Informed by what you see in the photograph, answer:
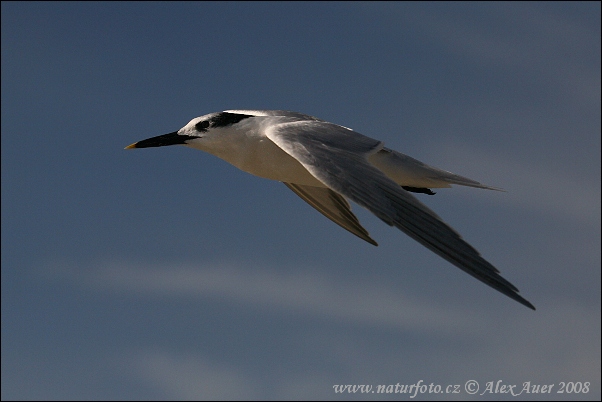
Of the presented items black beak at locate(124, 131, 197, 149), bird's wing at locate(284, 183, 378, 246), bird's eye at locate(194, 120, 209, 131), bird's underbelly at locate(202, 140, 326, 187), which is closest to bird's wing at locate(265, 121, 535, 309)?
bird's underbelly at locate(202, 140, 326, 187)

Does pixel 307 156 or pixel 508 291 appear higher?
pixel 307 156

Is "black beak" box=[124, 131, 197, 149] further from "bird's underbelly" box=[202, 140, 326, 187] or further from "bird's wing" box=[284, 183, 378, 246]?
"bird's wing" box=[284, 183, 378, 246]

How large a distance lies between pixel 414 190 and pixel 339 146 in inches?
78.3

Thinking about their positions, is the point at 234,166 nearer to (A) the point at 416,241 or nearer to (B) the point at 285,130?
(B) the point at 285,130

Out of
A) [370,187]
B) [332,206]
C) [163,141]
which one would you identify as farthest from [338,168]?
[163,141]

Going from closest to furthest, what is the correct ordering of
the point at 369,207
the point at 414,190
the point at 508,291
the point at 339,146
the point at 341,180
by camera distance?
the point at 508,291
the point at 369,207
the point at 341,180
the point at 339,146
the point at 414,190

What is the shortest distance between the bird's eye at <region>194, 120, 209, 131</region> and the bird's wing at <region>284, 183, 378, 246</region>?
1.78 metres

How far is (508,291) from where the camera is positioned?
5582mm

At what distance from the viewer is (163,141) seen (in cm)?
927

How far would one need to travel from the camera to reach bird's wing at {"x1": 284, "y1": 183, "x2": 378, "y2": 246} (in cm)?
966

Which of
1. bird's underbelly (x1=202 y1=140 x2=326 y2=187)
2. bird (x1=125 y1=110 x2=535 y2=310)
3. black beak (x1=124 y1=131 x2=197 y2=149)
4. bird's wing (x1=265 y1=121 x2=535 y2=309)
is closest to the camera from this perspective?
bird's wing (x1=265 y1=121 x2=535 y2=309)

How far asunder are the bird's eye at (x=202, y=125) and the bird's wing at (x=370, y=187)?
127 centimetres

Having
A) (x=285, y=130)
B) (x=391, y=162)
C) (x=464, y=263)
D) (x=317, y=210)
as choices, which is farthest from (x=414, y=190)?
(x=464, y=263)

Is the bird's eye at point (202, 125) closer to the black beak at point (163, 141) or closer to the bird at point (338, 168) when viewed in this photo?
the bird at point (338, 168)
